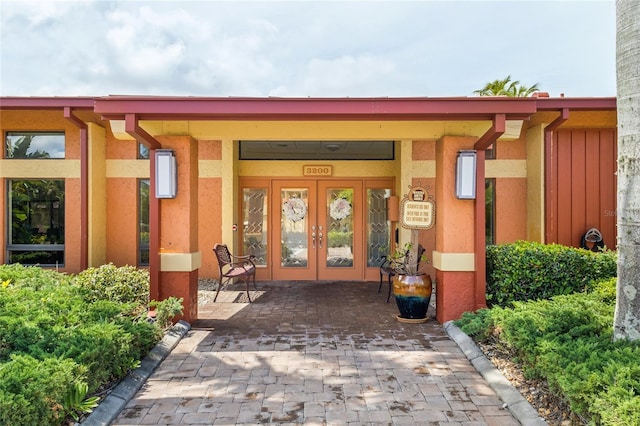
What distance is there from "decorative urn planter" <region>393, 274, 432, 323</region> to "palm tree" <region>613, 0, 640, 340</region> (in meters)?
2.51

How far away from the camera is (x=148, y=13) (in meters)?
7.00

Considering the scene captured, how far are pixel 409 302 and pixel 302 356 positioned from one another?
1.94m

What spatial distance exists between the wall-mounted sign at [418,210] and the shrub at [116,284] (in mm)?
3732

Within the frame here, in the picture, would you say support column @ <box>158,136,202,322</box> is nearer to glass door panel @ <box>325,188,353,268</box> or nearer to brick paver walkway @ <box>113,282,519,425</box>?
brick paver walkway @ <box>113,282,519,425</box>

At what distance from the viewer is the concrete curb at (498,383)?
3.23 m

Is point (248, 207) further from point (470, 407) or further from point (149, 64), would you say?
point (470, 407)

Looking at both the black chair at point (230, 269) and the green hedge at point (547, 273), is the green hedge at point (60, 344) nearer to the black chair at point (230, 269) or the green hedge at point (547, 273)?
the black chair at point (230, 269)

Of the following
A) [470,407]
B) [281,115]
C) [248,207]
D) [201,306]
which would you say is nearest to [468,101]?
[281,115]

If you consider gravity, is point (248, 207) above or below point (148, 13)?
below

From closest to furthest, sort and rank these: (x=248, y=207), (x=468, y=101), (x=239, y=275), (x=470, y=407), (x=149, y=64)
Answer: (x=470, y=407), (x=468, y=101), (x=239, y=275), (x=248, y=207), (x=149, y=64)

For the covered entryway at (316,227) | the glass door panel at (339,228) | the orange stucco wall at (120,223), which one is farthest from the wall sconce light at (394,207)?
the orange stucco wall at (120,223)

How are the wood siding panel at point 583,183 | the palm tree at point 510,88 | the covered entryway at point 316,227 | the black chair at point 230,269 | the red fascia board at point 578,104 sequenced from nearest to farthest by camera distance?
the red fascia board at point 578,104, the black chair at point 230,269, the wood siding panel at point 583,183, the covered entryway at point 316,227, the palm tree at point 510,88

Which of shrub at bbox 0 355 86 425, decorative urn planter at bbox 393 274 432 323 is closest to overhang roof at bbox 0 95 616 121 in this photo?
decorative urn planter at bbox 393 274 432 323

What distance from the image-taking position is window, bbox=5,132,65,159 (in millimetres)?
8586
